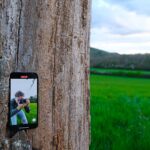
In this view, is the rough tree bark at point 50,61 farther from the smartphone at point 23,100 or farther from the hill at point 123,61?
the hill at point 123,61

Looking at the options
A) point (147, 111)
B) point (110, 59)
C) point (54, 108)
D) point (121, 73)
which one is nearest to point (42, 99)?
point (54, 108)

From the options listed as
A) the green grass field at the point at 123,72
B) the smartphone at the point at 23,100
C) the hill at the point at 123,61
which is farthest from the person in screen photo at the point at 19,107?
the hill at the point at 123,61

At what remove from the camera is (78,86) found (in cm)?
141

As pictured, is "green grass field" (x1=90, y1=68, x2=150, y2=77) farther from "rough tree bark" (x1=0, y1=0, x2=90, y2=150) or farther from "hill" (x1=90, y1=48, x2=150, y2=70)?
"rough tree bark" (x1=0, y1=0, x2=90, y2=150)

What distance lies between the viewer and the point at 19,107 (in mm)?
1297

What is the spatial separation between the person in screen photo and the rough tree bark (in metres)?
0.02

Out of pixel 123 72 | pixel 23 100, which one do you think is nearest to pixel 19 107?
pixel 23 100

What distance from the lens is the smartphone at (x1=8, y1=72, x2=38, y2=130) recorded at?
1276 mm

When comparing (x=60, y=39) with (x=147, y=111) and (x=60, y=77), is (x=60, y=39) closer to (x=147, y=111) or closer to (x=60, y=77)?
(x=60, y=77)

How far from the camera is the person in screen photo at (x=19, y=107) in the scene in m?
1.28

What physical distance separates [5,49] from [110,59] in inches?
1088

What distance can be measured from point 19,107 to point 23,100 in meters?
0.02

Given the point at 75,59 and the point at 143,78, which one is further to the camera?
the point at 143,78

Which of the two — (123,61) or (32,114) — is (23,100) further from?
(123,61)
